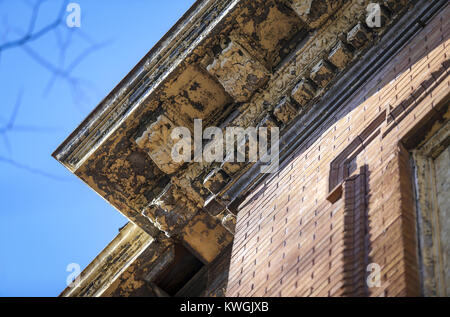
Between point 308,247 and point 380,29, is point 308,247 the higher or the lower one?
the lower one

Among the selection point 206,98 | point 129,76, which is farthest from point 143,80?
point 206,98

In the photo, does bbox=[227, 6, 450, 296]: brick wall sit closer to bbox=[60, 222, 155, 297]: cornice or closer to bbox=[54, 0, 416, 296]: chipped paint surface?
bbox=[54, 0, 416, 296]: chipped paint surface

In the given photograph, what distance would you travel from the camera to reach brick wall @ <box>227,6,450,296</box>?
3891mm

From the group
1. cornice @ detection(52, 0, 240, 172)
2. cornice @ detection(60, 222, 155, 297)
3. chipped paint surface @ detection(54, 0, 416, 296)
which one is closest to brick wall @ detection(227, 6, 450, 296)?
chipped paint surface @ detection(54, 0, 416, 296)

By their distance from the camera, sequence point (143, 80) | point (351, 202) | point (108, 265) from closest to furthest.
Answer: point (351, 202) → point (143, 80) → point (108, 265)

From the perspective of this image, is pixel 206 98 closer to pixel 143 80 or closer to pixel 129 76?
pixel 143 80

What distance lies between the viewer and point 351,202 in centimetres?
441

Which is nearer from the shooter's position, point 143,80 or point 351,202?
point 351,202

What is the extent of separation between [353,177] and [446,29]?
1256mm

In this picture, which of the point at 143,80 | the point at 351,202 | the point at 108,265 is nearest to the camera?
the point at 351,202

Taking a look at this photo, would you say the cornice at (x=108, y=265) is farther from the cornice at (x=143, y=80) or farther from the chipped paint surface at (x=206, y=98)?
the cornice at (x=143, y=80)
